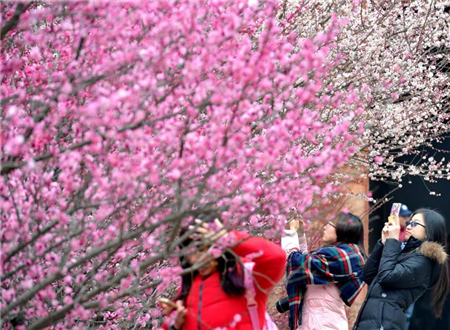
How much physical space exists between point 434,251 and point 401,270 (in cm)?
31

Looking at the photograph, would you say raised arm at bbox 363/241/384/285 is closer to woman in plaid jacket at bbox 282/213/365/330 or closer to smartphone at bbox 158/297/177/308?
woman in plaid jacket at bbox 282/213/365/330

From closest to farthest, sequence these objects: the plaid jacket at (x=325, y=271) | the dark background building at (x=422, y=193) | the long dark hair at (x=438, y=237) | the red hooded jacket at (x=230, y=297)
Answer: the red hooded jacket at (x=230, y=297) < the plaid jacket at (x=325, y=271) < the long dark hair at (x=438, y=237) < the dark background building at (x=422, y=193)

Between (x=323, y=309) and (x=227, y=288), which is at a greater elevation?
(x=227, y=288)

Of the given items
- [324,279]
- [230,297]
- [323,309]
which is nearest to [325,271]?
[324,279]

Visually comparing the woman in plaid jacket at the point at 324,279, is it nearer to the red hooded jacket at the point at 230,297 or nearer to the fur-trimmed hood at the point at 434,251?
the fur-trimmed hood at the point at 434,251

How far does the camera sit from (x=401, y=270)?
5.61m

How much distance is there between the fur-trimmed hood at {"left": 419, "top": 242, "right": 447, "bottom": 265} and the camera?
18.6 feet

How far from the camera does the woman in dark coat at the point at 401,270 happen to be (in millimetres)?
5641

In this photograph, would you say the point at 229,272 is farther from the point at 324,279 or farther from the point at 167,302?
the point at 324,279

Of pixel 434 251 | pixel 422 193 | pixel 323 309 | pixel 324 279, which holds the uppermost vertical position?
pixel 324 279

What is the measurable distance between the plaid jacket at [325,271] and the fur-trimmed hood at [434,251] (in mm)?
485

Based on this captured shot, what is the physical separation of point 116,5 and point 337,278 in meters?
3.08

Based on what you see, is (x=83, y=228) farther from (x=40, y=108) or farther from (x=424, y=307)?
(x=424, y=307)

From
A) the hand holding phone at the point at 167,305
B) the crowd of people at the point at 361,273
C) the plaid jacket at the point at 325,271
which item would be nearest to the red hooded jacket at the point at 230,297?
the hand holding phone at the point at 167,305
